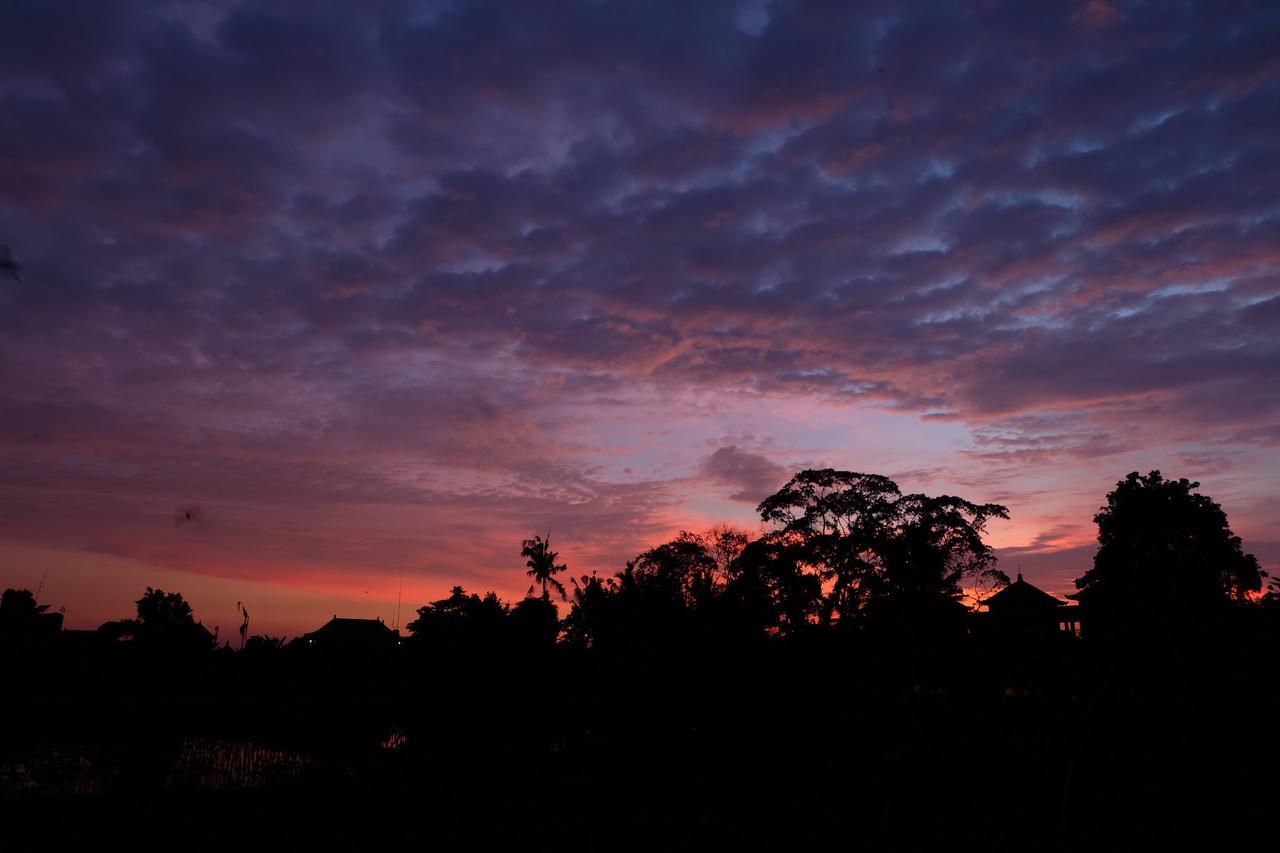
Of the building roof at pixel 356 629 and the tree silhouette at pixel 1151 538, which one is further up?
the tree silhouette at pixel 1151 538

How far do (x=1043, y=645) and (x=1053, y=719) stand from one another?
232 centimetres

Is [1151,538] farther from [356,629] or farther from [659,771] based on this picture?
[356,629]

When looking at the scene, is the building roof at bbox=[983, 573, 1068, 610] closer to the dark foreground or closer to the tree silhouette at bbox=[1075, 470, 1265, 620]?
the tree silhouette at bbox=[1075, 470, 1265, 620]

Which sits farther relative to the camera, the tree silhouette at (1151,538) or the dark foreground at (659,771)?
the tree silhouette at (1151,538)

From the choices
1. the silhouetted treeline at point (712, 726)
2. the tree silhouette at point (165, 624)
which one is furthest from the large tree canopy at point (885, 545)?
the tree silhouette at point (165, 624)

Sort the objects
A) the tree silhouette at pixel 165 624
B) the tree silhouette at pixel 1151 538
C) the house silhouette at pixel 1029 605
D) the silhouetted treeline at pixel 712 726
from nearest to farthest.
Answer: the silhouetted treeline at pixel 712 726
the tree silhouette at pixel 165 624
the tree silhouette at pixel 1151 538
the house silhouette at pixel 1029 605

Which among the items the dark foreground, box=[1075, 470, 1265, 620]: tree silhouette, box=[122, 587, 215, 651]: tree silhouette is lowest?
the dark foreground

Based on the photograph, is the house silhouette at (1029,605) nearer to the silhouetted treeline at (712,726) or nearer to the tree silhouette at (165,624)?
the silhouetted treeline at (712,726)

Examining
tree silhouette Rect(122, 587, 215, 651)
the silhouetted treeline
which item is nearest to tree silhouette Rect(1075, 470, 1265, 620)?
the silhouetted treeline

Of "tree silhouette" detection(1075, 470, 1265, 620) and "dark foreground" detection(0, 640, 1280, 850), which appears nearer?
"dark foreground" detection(0, 640, 1280, 850)

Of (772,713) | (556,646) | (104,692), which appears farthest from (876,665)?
(104,692)

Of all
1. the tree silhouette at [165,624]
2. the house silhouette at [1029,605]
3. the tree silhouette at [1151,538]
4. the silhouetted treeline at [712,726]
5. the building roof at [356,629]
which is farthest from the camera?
the building roof at [356,629]

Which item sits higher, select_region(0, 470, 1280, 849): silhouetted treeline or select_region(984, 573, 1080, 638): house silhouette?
select_region(984, 573, 1080, 638): house silhouette

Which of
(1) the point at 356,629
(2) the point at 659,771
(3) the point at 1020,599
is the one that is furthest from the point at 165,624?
(3) the point at 1020,599
